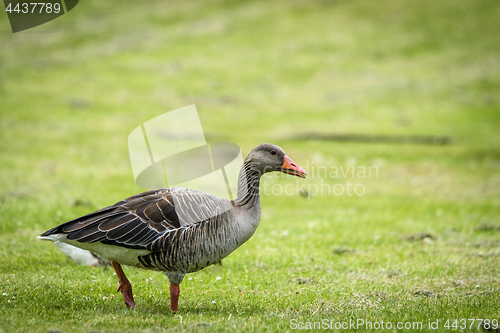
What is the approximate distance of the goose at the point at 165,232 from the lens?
6.21m

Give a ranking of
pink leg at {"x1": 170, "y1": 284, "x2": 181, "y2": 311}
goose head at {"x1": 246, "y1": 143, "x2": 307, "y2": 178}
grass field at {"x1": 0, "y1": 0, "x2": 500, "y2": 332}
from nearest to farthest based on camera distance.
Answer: pink leg at {"x1": 170, "y1": 284, "x2": 181, "y2": 311}
goose head at {"x1": 246, "y1": 143, "x2": 307, "y2": 178}
grass field at {"x1": 0, "y1": 0, "x2": 500, "y2": 332}

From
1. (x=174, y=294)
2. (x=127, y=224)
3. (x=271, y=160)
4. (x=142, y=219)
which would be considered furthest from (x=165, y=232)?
(x=271, y=160)

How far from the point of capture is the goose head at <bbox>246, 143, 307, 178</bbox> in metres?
6.98

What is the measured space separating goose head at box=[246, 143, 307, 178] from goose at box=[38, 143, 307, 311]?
75 centimetres

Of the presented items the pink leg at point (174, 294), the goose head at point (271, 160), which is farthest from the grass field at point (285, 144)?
the goose head at point (271, 160)

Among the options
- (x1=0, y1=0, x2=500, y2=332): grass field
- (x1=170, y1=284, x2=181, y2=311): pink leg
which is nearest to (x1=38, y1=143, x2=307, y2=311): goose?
(x1=170, y1=284, x2=181, y2=311): pink leg

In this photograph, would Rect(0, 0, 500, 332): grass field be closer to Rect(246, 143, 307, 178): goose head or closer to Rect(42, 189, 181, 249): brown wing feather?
Rect(42, 189, 181, 249): brown wing feather

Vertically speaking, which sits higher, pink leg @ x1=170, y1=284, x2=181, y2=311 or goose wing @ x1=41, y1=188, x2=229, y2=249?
goose wing @ x1=41, y1=188, x2=229, y2=249

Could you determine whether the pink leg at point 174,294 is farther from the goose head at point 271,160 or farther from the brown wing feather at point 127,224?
the goose head at point 271,160

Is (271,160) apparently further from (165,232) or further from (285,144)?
(285,144)

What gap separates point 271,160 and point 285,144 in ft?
56.3

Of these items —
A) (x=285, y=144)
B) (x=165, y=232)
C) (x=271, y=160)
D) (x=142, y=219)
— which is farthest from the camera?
(x=285, y=144)

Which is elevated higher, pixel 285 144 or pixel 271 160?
pixel 271 160

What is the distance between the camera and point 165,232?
6262 millimetres
